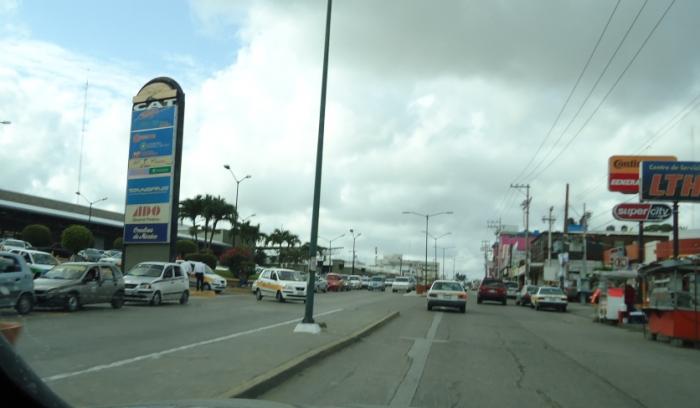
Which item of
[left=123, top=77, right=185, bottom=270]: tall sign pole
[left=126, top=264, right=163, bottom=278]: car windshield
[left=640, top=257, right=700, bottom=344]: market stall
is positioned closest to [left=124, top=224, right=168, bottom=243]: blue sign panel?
[left=123, top=77, right=185, bottom=270]: tall sign pole

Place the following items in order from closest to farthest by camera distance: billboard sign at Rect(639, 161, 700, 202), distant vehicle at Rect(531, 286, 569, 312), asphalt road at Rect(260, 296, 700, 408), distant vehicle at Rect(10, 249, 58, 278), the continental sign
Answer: asphalt road at Rect(260, 296, 700, 408), billboard sign at Rect(639, 161, 700, 202), distant vehicle at Rect(10, 249, 58, 278), the continental sign, distant vehicle at Rect(531, 286, 569, 312)

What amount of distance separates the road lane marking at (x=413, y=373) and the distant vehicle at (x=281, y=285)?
15205mm

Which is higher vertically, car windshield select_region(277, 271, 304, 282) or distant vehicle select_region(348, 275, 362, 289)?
car windshield select_region(277, 271, 304, 282)

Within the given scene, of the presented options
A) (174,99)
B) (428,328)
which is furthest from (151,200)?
(428,328)

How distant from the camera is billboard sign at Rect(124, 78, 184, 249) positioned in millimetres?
30672

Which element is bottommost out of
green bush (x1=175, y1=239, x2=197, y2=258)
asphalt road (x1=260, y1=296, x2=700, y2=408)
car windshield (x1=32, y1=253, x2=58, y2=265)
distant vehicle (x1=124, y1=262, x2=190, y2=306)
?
asphalt road (x1=260, y1=296, x2=700, y2=408)

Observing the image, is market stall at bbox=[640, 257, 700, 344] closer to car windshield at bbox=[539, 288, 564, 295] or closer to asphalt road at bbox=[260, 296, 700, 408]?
asphalt road at bbox=[260, 296, 700, 408]

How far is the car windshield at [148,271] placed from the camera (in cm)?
2552

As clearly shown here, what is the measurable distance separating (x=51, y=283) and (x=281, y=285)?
14236 millimetres

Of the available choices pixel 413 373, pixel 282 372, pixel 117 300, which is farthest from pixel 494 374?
pixel 117 300

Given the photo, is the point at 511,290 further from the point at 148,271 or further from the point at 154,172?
the point at 148,271

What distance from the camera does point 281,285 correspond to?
32.6 meters

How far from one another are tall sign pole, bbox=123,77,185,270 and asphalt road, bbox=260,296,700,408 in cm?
1585

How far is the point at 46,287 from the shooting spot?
63.7 ft
